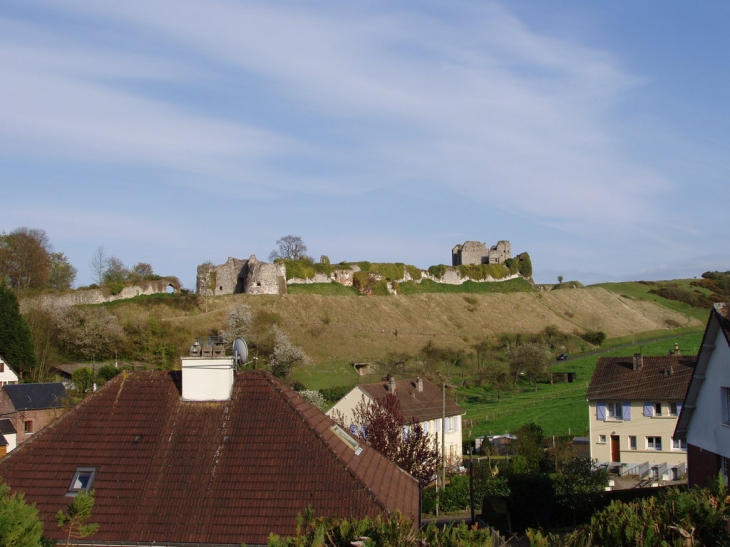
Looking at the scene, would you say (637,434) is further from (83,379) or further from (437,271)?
(437,271)

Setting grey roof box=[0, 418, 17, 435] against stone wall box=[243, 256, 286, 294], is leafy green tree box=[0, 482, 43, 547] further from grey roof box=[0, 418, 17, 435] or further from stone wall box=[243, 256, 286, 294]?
stone wall box=[243, 256, 286, 294]

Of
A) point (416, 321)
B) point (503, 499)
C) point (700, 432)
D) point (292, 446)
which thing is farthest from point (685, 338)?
point (292, 446)

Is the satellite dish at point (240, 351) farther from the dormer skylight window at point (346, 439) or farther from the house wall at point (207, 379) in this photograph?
the dormer skylight window at point (346, 439)

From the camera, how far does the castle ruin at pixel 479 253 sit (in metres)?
93.2

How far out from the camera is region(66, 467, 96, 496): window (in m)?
12.4

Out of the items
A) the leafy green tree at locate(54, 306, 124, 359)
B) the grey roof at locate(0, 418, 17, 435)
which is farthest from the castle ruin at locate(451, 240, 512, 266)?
the grey roof at locate(0, 418, 17, 435)


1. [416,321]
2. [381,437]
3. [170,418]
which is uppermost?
[416,321]

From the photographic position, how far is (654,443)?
3238cm

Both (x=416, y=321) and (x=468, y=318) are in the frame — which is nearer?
(x=416, y=321)

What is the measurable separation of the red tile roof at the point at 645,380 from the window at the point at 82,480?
2613cm

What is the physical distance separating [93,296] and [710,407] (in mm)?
55532

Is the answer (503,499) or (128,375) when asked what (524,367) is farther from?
(128,375)

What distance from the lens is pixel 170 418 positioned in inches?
531

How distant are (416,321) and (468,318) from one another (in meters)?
7.59
